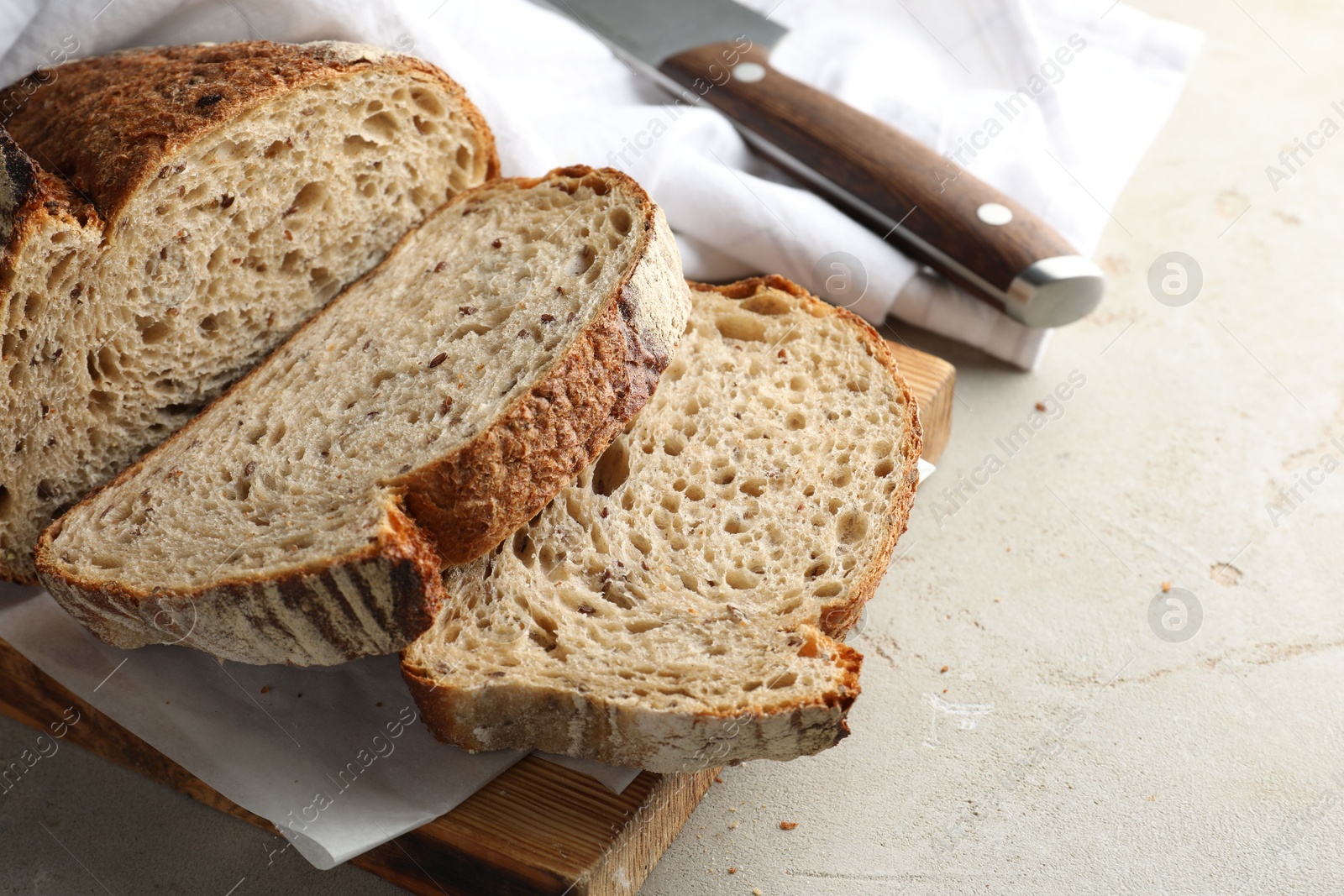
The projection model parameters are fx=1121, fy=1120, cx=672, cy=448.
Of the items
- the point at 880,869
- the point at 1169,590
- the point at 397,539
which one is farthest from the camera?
the point at 1169,590

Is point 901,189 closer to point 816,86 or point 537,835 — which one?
point 816,86

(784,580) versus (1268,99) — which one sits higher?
(1268,99)

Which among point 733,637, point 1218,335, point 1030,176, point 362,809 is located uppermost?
point 1030,176

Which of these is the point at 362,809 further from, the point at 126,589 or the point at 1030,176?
the point at 1030,176

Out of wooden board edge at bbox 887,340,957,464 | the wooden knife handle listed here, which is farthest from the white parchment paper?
the wooden knife handle

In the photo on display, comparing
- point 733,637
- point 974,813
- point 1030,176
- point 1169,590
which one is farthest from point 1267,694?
point 1030,176

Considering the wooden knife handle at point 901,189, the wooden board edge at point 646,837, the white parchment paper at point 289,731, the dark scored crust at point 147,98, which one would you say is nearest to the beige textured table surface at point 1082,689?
the wooden board edge at point 646,837

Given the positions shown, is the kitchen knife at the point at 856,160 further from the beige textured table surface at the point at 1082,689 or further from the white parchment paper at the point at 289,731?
the white parchment paper at the point at 289,731

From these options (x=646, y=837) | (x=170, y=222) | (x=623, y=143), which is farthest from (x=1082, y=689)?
(x=170, y=222)

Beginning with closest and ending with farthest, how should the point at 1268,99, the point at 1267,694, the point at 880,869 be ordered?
1. the point at 880,869
2. the point at 1267,694
3. the point at 1268,99
